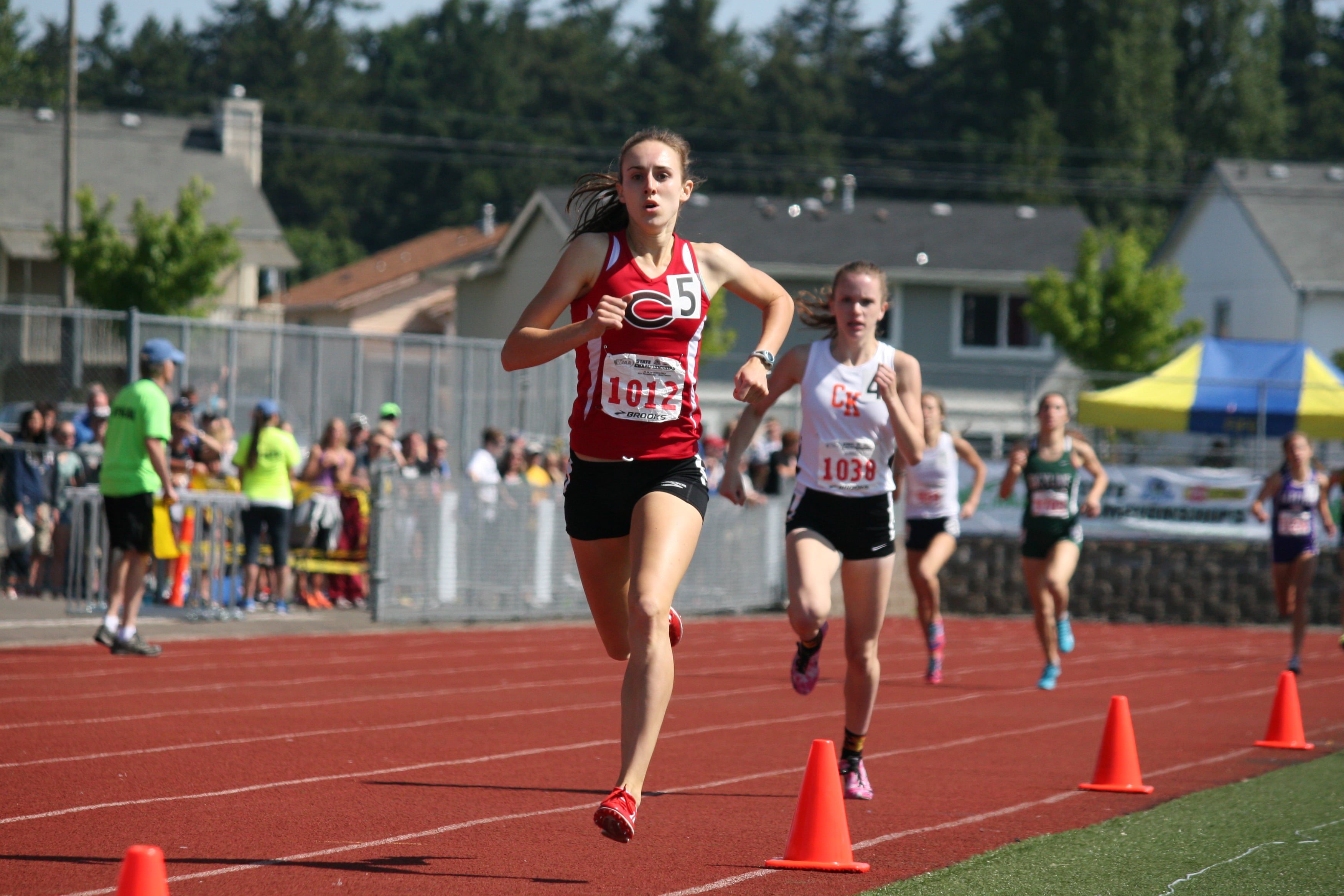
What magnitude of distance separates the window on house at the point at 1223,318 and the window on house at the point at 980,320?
349 inches

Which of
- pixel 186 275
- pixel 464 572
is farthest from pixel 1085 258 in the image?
pixel 464 572

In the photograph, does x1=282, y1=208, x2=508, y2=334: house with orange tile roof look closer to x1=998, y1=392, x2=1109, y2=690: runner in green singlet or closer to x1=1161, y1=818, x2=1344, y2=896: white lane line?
x1=998, y1=392, x2=1109, y2=690: runner in green singlet

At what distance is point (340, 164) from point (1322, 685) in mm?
65218

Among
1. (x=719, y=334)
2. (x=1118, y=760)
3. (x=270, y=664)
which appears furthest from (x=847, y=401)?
(x=719, y=334)

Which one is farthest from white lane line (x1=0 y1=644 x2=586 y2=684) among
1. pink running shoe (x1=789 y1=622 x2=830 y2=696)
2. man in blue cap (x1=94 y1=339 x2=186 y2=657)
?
pink running shoe (x1=789 y1=622 x2=830 y2=696)

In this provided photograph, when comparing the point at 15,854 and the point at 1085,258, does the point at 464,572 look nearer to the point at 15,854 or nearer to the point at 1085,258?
the point at 15,854

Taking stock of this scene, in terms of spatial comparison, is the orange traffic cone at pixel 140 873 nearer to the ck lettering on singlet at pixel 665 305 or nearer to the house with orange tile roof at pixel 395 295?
the ck lettering on singlet at pixel 665 305

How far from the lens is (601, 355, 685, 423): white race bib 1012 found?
17.9 feet

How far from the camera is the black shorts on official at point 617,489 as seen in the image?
549 centimetres

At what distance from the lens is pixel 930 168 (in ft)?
225

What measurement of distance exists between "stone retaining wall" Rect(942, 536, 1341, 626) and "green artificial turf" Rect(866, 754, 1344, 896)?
46.5 ft

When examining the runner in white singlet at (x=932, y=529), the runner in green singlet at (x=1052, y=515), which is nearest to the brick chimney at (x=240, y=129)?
the runner in white singlet at (x=932, y=529)

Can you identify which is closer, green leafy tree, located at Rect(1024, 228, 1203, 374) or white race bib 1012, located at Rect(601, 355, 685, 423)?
white race bib 1012, located at Rect(601, 355, 685, 423)

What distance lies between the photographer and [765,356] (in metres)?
5.73
